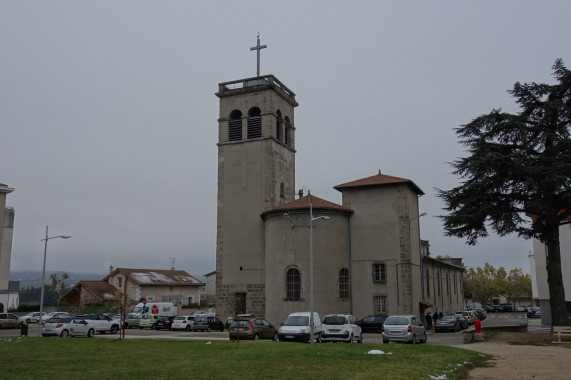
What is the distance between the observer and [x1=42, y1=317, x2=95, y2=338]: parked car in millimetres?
30719

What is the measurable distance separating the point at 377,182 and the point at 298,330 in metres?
17.1

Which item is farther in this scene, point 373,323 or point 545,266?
point 545,266

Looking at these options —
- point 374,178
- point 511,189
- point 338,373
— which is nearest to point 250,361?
point 338,373

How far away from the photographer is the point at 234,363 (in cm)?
1544

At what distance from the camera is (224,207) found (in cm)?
4309

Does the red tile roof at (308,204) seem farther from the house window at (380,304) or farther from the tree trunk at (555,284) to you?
the tree trunk at (555,284)

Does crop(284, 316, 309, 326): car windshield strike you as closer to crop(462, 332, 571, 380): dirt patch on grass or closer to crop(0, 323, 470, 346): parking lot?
crop(0, 323, 470, 346): parking lot

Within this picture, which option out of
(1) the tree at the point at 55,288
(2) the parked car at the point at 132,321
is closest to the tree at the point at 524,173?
(2) the parked car at the point at 132,321

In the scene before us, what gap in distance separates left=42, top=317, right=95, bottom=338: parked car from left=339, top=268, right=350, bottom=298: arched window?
680 inches

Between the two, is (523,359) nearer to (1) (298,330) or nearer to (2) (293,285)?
(1) (298,330)

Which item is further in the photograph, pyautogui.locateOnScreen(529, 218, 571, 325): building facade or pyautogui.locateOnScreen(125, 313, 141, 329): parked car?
pyautogui.locateOnScreen(529, 218, 571, 325): building facade

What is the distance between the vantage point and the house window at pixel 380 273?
127 feet

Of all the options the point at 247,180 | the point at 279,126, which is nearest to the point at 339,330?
the point at 247,180

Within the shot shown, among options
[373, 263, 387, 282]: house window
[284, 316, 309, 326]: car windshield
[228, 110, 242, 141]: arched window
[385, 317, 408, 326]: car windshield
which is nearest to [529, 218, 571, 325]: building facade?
[373, 263, 387, 282]: house window
